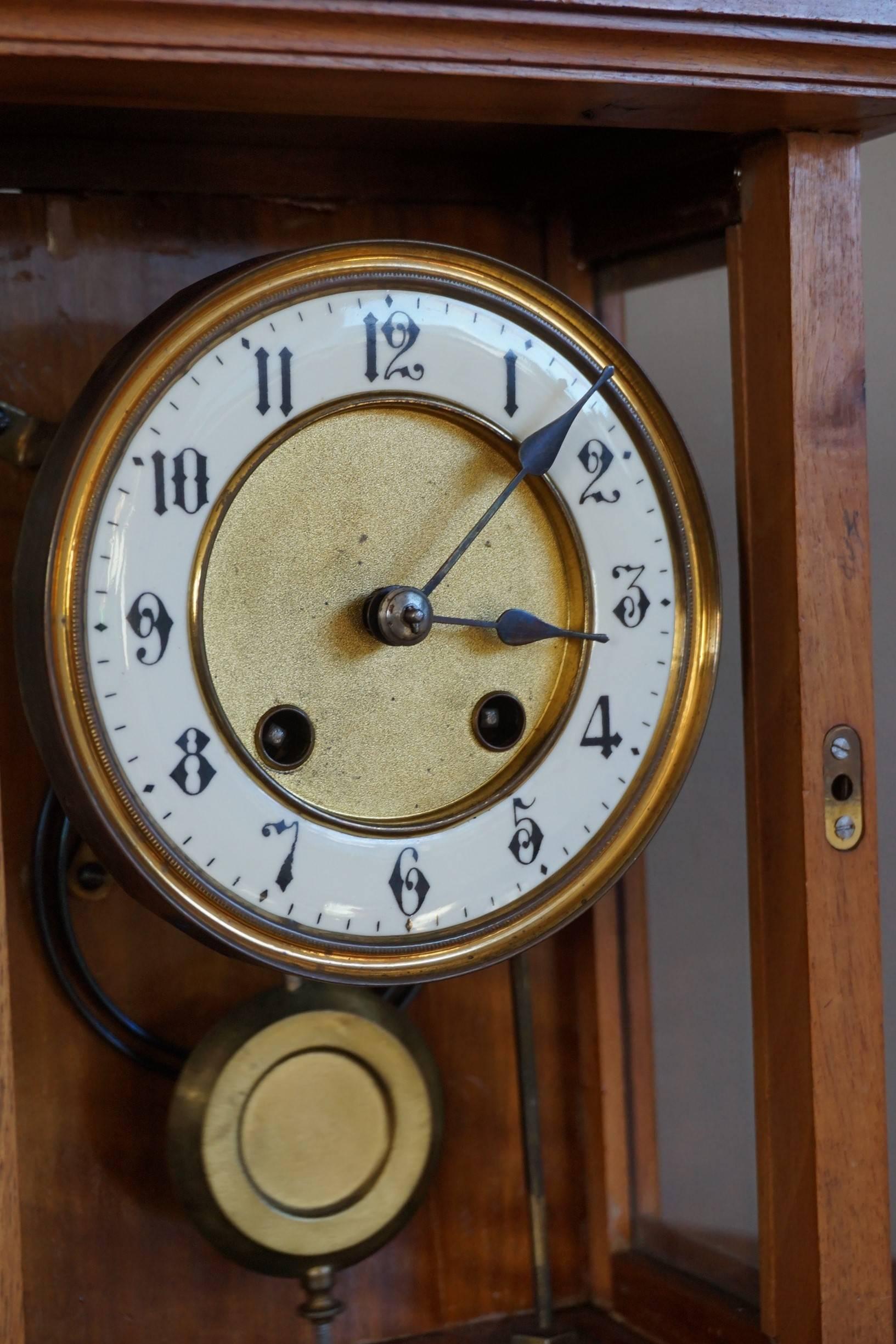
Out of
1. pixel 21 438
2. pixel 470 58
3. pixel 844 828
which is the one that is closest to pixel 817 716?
pixel 844 828

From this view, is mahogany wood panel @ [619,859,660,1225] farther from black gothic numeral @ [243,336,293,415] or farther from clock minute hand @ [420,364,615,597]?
black gothic numeral @ [243,336,293,415]

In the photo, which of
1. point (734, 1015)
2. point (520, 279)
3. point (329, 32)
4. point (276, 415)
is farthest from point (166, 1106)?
point (329, 32)

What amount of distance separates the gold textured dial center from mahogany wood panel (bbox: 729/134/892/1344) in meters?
0.15

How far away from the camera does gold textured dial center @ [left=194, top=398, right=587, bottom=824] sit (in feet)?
3.09

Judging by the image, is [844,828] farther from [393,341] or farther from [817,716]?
[393,341]

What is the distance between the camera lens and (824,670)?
3.36 feet

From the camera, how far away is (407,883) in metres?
0.97

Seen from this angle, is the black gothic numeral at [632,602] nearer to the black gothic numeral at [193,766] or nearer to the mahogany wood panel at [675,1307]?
the black gothic numeral at [193,766]

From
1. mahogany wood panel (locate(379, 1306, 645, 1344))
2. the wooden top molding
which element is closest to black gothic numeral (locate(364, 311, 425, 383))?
the wooden top molding

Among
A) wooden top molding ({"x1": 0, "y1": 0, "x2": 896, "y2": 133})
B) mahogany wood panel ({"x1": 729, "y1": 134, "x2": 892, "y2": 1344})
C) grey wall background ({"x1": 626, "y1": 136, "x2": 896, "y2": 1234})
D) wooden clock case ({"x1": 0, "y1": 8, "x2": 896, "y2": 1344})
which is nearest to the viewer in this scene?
wooden top molding ({"x1": 0, "y1": 0, "x2": 896, "y2": 133})

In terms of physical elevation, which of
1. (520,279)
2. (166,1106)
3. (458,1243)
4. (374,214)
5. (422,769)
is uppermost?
(374,214)

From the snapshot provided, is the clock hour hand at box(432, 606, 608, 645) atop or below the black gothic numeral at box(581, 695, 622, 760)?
atop

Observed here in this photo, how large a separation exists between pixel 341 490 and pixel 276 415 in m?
0.07

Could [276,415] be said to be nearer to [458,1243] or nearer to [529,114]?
[529,114]
